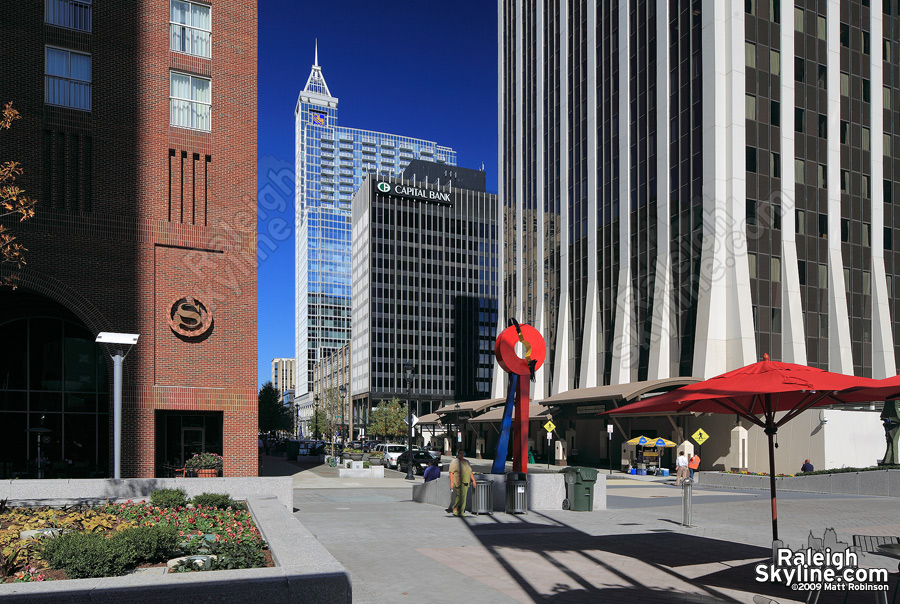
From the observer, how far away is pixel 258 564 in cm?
852

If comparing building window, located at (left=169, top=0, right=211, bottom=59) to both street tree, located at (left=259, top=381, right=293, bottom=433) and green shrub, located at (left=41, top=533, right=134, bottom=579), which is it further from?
street tree, located at (left=259, top=381, right=293, bottom=433)

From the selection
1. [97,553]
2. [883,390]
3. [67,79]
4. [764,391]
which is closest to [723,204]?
[67,79]

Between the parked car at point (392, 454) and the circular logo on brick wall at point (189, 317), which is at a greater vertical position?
the circular logo on brick wall at point (189, 317)

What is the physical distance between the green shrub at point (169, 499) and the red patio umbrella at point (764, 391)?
10.0m

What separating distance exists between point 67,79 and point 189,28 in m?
5.19

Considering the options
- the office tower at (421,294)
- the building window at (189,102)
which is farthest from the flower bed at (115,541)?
the office tower at (421,294)

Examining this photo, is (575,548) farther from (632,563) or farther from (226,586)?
(226,586)

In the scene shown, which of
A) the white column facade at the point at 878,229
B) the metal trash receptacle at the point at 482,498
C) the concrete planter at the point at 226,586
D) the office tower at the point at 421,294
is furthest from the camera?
the office tower at the point at 421,294

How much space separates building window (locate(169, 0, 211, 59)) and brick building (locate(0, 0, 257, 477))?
5 cm

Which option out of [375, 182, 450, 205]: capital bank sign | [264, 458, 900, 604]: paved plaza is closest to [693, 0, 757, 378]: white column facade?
[264, 458, 900, 604]: paved plaza

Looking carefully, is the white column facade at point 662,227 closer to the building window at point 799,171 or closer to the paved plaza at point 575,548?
the building window at point 799,171

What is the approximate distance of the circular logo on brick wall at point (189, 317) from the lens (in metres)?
26.9

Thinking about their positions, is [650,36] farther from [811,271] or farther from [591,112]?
[811,271]

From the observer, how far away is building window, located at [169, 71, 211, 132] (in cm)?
2861
